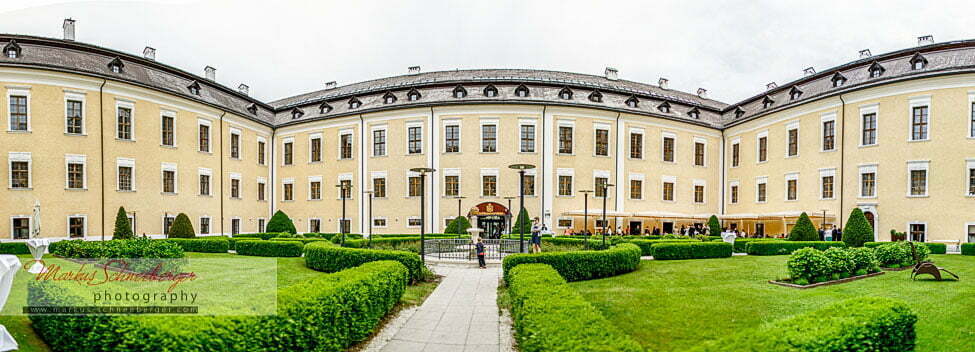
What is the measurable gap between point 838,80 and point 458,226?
76.9 feet

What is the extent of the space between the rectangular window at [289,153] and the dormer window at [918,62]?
124ft

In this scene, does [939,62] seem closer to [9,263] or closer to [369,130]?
[369,130]

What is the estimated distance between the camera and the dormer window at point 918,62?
79.7ft

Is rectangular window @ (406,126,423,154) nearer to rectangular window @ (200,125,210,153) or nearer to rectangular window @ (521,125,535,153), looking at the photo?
rectangular window @ (521,125,535,153)

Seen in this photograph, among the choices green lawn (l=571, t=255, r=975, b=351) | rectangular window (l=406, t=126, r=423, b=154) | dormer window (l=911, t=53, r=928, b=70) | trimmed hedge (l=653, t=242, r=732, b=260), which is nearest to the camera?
green lawn (l=571, t=255, r=975, b=351)

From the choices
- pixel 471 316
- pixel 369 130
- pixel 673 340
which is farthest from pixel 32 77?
pixel 673 340

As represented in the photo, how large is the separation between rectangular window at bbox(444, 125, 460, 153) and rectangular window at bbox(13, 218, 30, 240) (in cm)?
2135

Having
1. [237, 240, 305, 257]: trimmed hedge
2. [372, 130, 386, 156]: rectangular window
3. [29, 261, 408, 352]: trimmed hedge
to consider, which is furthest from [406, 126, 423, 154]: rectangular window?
[29, 261, 408, 352]: trimmed hedge

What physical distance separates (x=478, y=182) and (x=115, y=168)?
64.9ft

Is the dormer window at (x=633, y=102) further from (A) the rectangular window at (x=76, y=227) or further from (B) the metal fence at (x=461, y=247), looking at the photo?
(A) the rectangular window at (x=76, y=227)

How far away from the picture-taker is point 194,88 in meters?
29.7

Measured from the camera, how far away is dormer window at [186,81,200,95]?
96.7 feet

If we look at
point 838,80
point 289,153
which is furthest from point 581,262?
point 289,153

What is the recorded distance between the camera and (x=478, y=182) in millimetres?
30875
